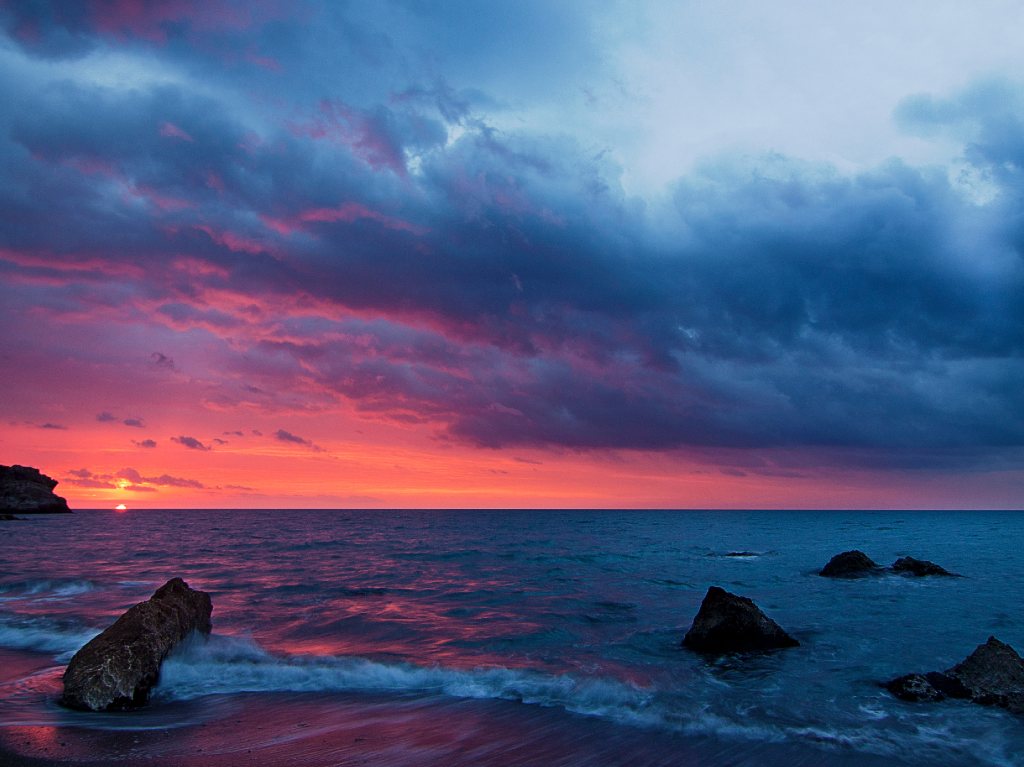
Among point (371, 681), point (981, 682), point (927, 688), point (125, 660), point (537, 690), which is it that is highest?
point (125, 660)

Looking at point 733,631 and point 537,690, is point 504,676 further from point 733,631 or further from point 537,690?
point 733,631

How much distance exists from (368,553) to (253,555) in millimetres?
9466

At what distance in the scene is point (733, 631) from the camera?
18.4 m

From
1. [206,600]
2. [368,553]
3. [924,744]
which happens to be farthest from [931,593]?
[368,553]

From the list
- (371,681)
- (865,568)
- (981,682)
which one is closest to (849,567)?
(865,568)

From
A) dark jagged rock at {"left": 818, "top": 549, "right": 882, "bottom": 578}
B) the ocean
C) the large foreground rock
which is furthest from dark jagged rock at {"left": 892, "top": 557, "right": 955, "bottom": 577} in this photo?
the large foreground rock

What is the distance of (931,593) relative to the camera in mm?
30391

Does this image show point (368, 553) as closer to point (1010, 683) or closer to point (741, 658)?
point (741, 658)

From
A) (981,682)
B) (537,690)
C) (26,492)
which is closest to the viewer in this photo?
(981,682)

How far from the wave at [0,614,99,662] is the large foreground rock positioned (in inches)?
811

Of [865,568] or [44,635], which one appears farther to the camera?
[865,568]

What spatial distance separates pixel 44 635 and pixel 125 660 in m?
9.19

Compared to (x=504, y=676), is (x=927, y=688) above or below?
above

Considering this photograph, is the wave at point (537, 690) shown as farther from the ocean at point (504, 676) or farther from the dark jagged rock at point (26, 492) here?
the dark jagged rock at point (26, 492)
